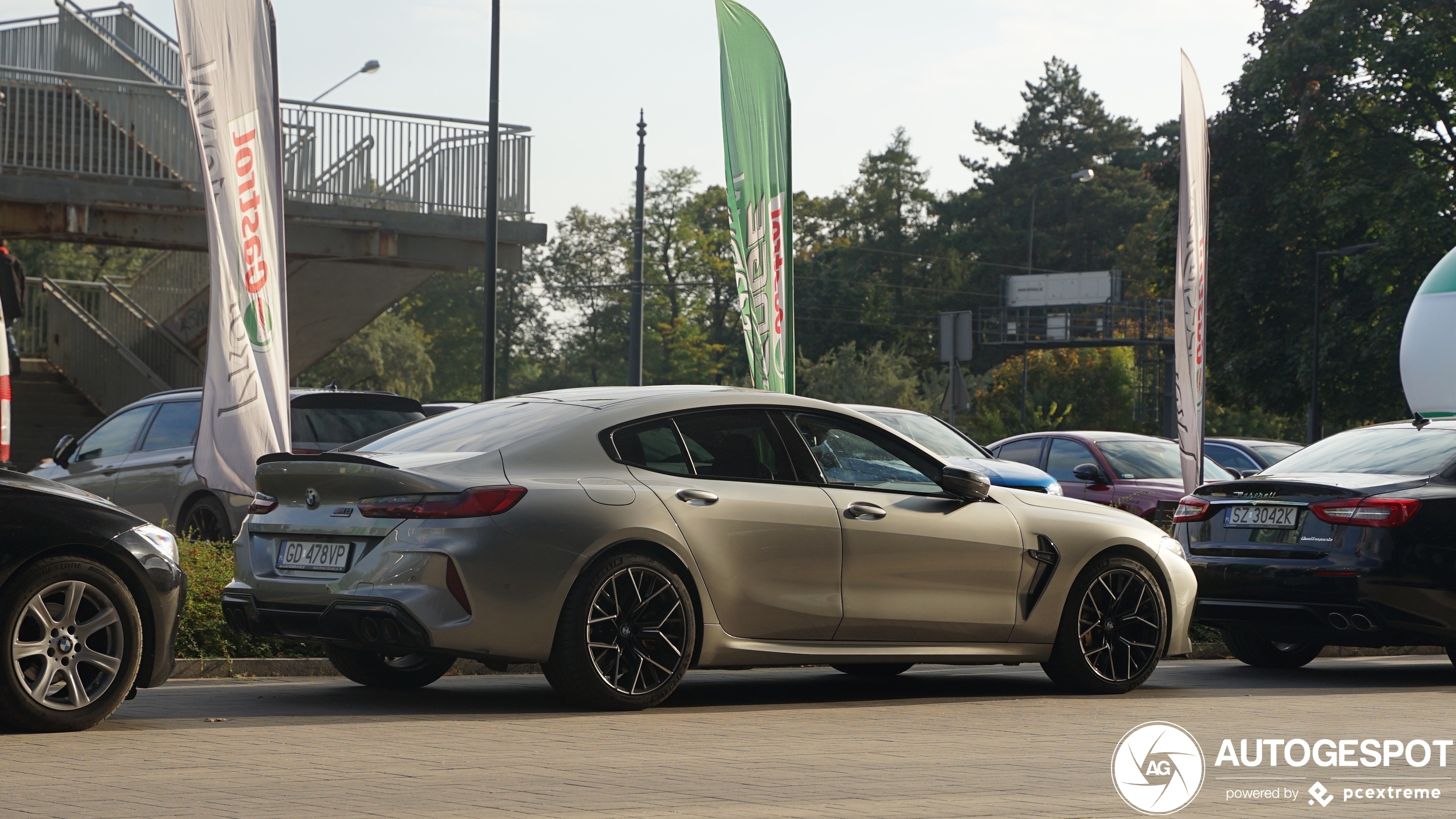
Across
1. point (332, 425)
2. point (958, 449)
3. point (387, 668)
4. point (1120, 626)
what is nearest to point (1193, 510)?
point (1120, 626)

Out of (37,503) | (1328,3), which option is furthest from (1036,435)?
(1328,3)

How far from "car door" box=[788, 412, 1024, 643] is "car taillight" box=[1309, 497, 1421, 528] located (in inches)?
92.1

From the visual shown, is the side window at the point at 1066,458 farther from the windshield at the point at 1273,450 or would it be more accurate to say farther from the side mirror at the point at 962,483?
the side mirror at the point at 962,483

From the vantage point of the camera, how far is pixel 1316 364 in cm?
4419

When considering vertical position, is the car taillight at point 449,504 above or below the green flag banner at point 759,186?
below

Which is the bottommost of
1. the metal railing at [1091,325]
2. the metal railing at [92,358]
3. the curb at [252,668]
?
the curb at [252,668]

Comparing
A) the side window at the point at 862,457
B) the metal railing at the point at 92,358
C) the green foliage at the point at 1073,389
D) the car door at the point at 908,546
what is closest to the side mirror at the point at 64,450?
the side window at the point at 862,457

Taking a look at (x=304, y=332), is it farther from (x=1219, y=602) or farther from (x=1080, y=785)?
(x=1080, y=785)

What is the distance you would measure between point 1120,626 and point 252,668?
4.73 metres

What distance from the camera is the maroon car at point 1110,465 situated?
57.9ft

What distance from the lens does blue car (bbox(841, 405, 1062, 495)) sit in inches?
565

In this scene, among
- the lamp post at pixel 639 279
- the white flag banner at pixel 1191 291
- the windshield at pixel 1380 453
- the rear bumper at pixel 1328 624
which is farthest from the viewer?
the lamp post at pixel 639 279

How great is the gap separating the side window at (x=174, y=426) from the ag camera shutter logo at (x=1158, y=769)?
9.21m

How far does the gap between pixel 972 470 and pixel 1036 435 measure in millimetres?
10321
